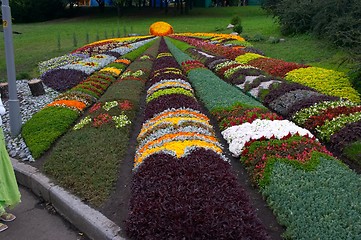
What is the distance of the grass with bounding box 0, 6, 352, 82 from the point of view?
18.2 m

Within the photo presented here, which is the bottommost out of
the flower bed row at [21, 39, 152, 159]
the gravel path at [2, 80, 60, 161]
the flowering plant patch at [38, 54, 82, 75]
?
the flowering plant patch at [38, 54, 82, 75]

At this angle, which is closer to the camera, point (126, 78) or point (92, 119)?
point (92, 119)

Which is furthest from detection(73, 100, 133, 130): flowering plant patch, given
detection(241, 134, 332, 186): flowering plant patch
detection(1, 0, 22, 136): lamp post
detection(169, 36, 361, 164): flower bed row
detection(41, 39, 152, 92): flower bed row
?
detection(41, 39, 152, 92): flower bed row

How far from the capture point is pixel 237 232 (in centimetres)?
450

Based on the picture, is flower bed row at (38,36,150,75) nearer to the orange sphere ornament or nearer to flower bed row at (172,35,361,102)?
the orange sphere ornament

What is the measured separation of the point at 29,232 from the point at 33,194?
1.29 meters

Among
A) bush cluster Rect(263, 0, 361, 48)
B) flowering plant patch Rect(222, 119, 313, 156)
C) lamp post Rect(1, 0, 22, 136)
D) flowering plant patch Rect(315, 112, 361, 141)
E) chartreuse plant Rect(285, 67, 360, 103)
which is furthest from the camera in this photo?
bush cluster Rect(263, 0, 361, 48)

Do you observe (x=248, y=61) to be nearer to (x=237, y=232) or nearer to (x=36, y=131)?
(x=36, y=131)

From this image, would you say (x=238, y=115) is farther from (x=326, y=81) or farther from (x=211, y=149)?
(x=326, y=81)

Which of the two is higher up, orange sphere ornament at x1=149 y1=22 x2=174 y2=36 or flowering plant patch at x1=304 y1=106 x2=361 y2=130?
flowering plant patch at x1=304 y1=106 x2=361 y2=130

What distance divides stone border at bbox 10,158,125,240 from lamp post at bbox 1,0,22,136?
1996 mm

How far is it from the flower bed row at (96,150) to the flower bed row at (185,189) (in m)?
0.49

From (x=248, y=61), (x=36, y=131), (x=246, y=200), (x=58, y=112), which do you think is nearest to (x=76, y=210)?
(x=246, y=200)

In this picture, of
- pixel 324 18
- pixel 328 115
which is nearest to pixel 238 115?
pixel 328 115
